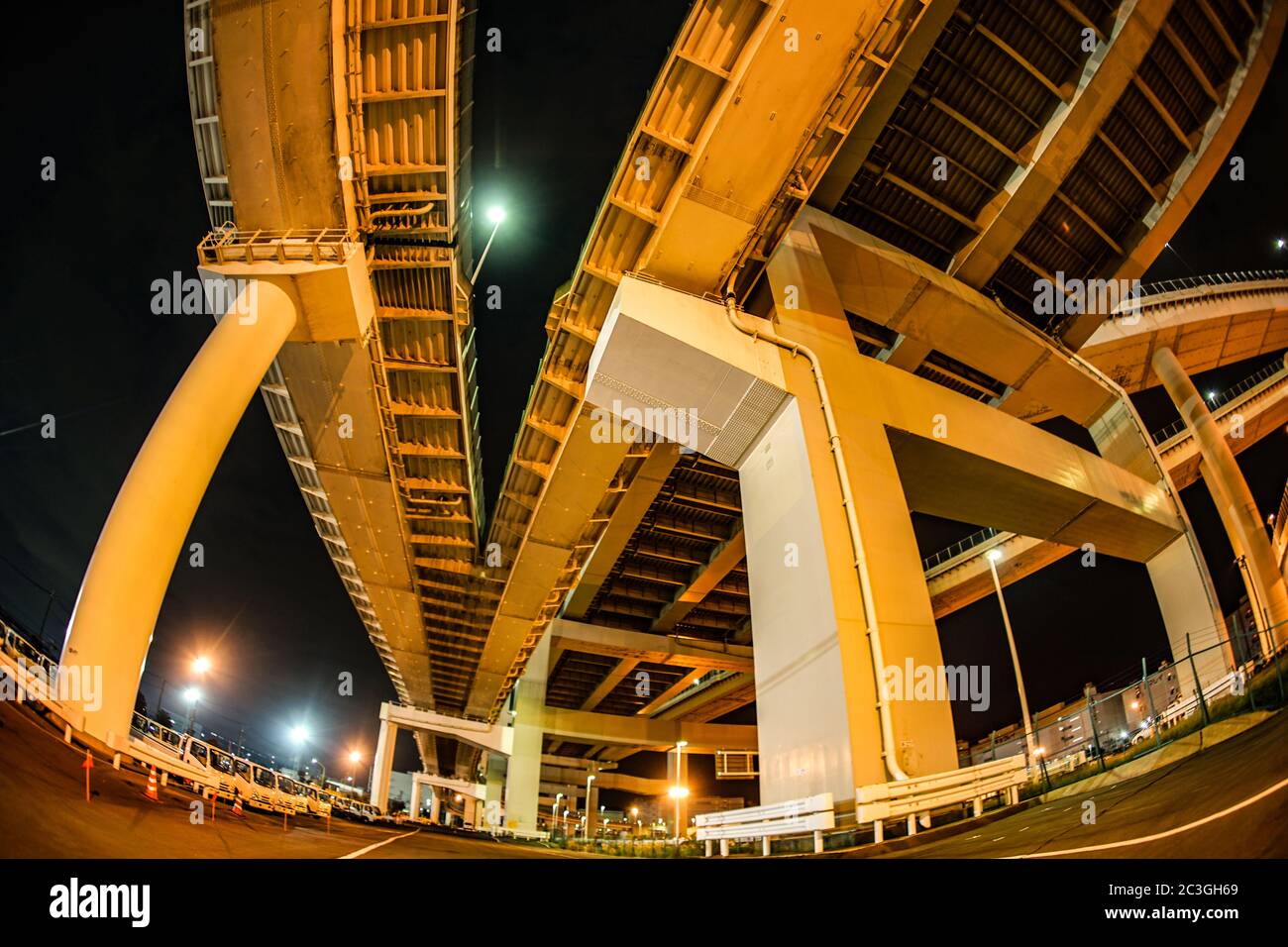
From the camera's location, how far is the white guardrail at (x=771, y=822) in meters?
8.16

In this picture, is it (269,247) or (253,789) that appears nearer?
(269,247)

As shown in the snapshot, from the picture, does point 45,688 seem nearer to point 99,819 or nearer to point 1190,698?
point 99,819

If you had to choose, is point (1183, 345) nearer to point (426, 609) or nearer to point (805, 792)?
point (805, 792)

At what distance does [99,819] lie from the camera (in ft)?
17.1

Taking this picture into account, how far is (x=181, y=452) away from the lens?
9.92 meters

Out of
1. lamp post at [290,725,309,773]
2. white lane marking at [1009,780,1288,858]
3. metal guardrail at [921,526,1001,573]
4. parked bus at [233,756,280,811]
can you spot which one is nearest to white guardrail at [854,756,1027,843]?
white lane marking at [1009,780,1288,858]

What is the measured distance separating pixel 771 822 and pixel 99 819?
319 inches

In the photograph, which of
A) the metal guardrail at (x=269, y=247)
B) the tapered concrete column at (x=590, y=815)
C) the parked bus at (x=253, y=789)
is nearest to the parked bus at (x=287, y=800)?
the parked bus at (x=253, y=789)

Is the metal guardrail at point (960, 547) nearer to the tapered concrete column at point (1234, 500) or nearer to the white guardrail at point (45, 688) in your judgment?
the tapered concrete column at point (1234, 500)

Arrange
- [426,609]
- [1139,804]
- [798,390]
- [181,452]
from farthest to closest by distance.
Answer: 1. [426,609]
2. [798,390]
3. [181,452]
4. [1139,804]

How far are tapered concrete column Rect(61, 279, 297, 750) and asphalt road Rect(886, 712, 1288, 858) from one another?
10.5 m

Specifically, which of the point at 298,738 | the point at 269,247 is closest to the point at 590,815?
the point at 298,738

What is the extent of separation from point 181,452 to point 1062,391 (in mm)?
22149
